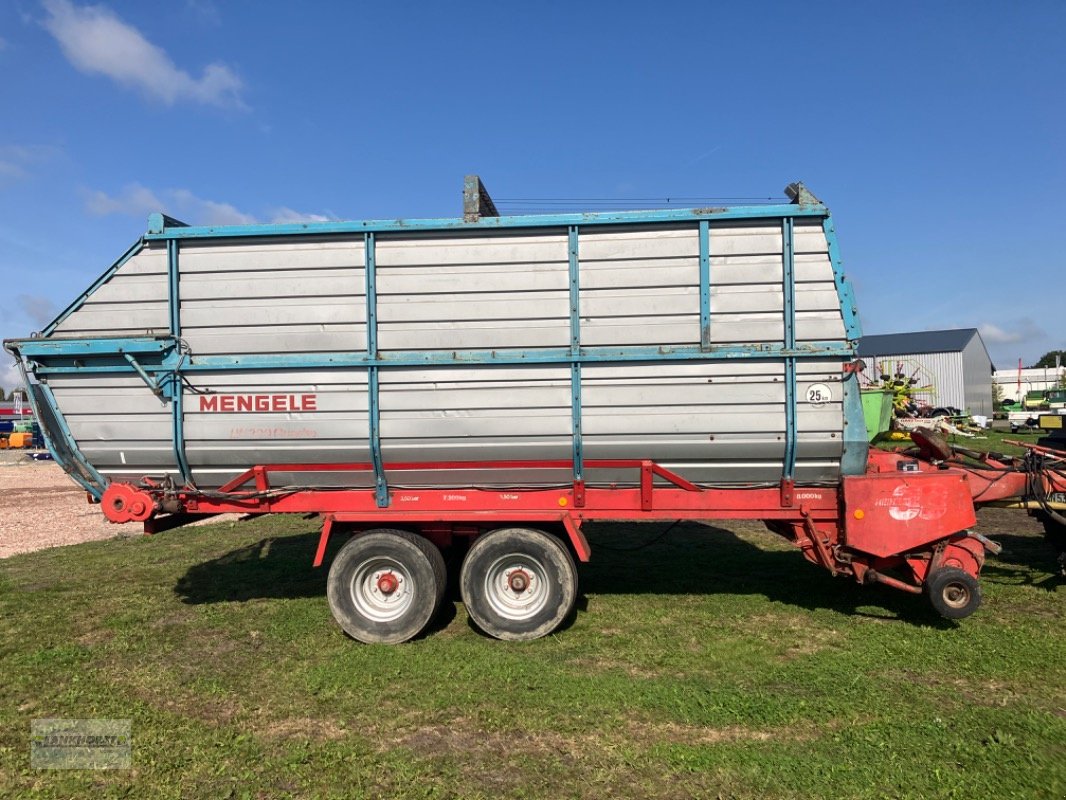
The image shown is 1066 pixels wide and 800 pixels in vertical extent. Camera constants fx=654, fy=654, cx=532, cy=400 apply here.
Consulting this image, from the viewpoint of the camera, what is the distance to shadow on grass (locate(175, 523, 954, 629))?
6.59 metres

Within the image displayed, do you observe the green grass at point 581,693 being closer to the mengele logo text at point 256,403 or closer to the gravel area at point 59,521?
the mengele logo text at point 256,403

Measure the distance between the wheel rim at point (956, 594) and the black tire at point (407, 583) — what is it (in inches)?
170

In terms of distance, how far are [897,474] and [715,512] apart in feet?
5.22

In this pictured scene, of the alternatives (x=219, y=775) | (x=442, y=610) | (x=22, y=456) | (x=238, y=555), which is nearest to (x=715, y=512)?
(x=442, y=610)

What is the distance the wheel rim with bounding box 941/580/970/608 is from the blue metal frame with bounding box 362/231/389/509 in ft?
16.2

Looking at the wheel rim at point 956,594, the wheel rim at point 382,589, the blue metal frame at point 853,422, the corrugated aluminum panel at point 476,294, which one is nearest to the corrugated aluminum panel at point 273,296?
the corrugated aluminum panel at point 476,294

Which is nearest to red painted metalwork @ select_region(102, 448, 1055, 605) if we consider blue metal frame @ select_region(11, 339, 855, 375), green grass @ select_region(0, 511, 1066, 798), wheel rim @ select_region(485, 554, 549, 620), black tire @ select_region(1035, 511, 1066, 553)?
wheel rim @ select_region(485, 554, 549, 620)

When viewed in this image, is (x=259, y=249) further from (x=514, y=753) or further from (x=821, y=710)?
(x=821, y=710)

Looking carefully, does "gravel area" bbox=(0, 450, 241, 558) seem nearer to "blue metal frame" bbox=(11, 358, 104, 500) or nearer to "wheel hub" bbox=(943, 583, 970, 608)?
"blue metal frame" bbox=(11, 358, 104, 500)

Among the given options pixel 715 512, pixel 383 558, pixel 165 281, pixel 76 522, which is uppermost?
pixel 165 281

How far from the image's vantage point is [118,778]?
12.4ft

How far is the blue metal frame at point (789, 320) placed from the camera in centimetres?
540

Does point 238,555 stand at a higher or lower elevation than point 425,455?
lower

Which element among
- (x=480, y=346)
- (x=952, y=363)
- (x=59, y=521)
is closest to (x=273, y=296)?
(x=480, y=346)
